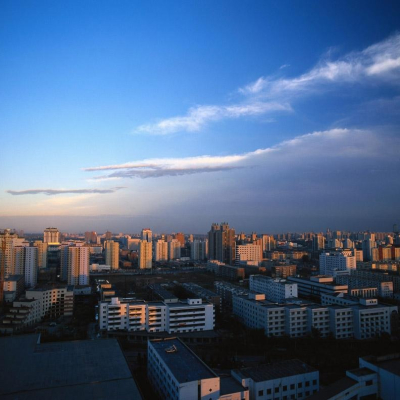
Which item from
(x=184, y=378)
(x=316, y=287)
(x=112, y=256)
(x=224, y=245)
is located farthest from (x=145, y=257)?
(x=184, y=378)

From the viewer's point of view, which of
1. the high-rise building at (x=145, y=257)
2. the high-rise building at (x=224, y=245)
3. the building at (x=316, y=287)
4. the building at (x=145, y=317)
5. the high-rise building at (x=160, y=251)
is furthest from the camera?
the high-rise building at (x=160, y=251)

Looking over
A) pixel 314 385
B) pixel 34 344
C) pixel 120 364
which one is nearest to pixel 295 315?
pixel 314 385

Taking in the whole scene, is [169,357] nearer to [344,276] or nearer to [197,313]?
[197,313]

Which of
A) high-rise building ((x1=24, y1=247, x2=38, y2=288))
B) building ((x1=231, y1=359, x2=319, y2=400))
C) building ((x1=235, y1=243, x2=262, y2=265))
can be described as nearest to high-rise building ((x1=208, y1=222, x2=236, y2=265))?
building ((x1=235, y1=243, x2=262, y2=265))

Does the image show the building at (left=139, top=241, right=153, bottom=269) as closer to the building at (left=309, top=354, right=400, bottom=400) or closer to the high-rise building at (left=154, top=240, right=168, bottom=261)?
the high-rise building at (left=154, top=240, right=168, bottom=261)

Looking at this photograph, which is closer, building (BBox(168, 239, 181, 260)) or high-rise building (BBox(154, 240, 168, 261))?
high-rise building (BBox(154, 240, 168, 261))

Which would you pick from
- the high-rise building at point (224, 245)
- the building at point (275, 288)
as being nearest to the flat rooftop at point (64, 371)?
the building at point (275, 288)

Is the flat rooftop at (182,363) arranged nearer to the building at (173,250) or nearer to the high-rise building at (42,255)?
the high-rise building at (42,255)
